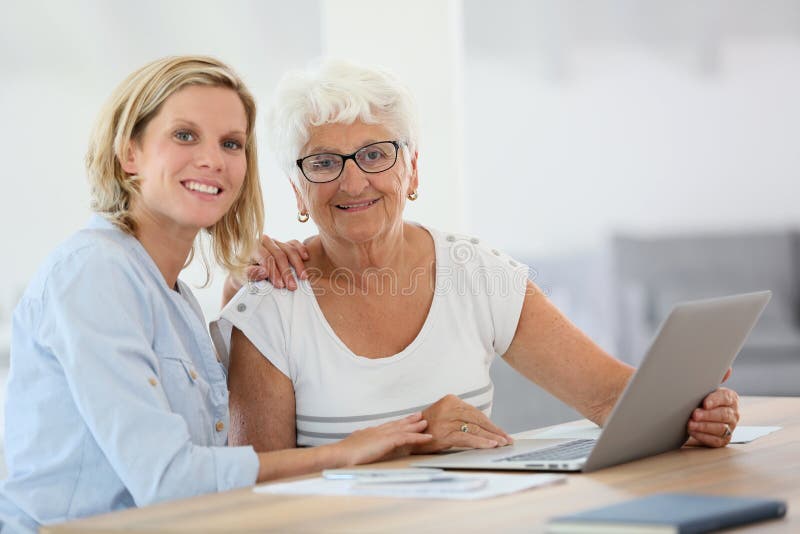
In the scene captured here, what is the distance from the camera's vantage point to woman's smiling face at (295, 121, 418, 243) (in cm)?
194

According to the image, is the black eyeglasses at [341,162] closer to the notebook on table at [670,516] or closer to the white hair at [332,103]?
the white hair at [332,103]

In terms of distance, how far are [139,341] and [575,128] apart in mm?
5189

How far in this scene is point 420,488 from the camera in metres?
1.21

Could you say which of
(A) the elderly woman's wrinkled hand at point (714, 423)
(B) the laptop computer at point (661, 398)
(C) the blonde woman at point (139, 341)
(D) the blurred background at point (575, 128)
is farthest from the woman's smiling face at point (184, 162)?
(D) the blurred background at point (575, 128)

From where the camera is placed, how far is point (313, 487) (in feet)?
4.15

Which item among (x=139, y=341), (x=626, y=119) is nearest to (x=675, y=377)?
(x=139, y=341)

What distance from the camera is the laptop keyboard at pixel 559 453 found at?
1.41m

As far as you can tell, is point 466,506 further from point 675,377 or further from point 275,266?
point 275,266

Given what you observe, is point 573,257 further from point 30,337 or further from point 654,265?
point 30,337

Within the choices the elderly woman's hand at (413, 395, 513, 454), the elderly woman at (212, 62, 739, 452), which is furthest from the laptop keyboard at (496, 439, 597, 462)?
the elderly woman at (212, 62, 739, 452)

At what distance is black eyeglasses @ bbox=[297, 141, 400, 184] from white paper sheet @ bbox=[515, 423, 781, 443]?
567mm

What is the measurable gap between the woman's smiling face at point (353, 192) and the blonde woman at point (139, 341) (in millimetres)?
151

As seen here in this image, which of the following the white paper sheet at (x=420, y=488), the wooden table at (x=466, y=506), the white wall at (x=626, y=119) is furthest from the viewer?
the white wall at (x=626, y=119)

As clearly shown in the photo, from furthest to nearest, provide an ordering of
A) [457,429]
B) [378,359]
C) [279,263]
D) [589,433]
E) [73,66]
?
[73,66] → [279,263] → [378,359] → [589,433] → [457,429]
